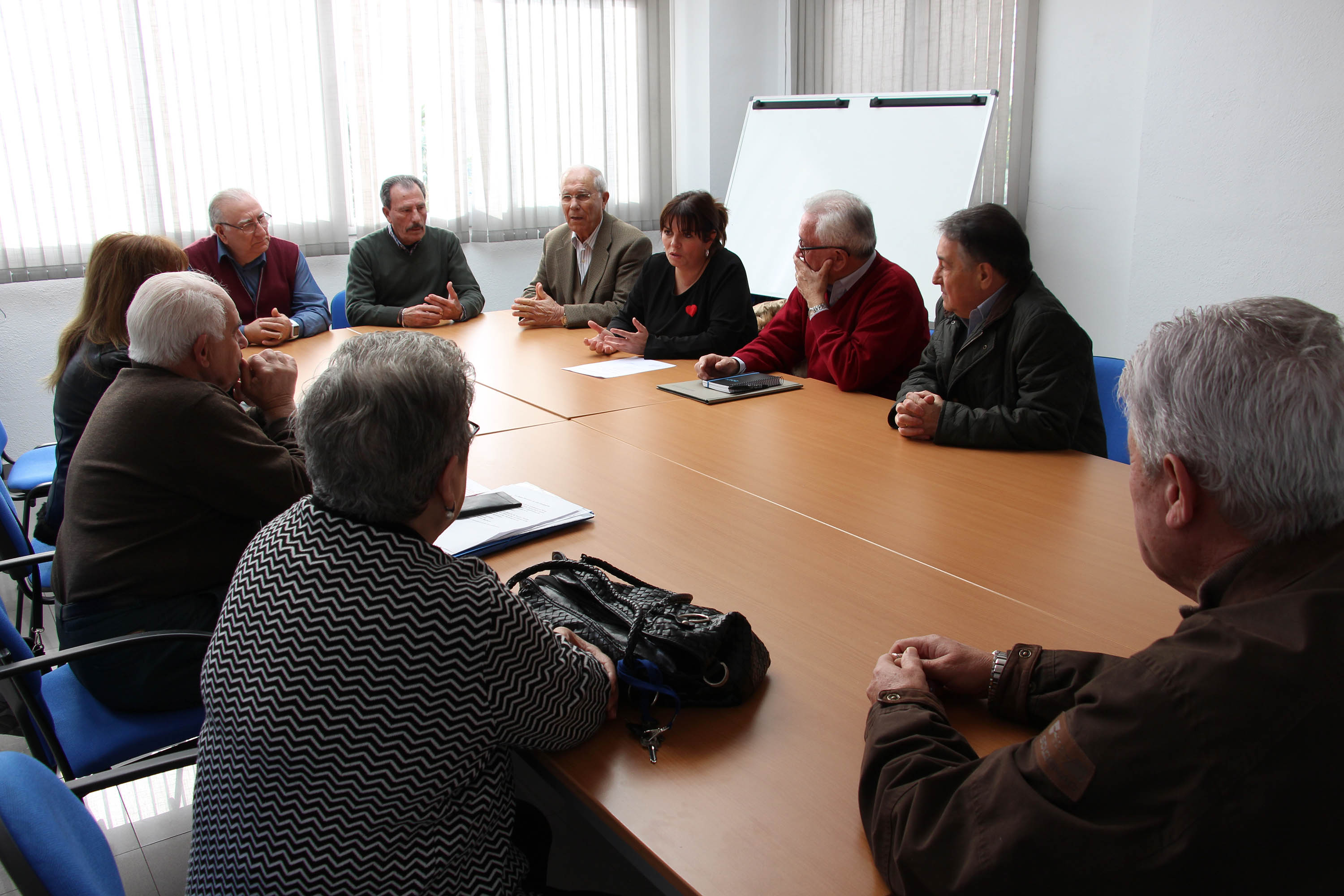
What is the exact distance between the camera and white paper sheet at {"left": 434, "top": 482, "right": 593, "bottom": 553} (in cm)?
Result: 179

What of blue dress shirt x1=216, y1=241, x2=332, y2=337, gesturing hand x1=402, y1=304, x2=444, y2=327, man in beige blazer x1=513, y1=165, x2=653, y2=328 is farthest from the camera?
man in beige blazer x1=513, y1=165, x2=653, y2=328

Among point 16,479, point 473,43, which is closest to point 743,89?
point 473,43

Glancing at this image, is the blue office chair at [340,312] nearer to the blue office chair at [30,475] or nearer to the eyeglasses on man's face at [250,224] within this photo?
the eyeglasses on man's face at [250,224]

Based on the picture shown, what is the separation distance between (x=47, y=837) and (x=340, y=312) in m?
4.00

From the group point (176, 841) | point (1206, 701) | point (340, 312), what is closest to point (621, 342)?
point (340, 312)

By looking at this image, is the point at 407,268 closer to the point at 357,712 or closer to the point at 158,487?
the point at 158,487

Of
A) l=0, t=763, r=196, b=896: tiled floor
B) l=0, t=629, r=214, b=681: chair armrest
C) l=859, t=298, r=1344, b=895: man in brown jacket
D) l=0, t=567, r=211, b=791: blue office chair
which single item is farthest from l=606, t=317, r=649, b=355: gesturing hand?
l=859, t=298, r=1344, b=895: man in brown jacket

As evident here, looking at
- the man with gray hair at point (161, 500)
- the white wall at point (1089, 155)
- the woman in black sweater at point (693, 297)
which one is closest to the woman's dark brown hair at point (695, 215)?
the woman in black sweater at point (693, 297)

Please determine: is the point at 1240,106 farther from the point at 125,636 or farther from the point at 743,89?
the point at 125,636

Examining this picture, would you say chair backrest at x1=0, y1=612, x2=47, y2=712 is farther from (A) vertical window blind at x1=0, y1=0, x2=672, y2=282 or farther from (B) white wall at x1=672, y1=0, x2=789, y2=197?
(B) white wall at x1=672, y1=0, x2=789, y2=197

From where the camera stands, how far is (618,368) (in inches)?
137

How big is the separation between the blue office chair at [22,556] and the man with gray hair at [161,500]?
312 mm

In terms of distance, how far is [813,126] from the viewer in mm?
5562

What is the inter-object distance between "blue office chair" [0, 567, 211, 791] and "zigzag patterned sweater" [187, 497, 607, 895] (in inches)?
21.9
